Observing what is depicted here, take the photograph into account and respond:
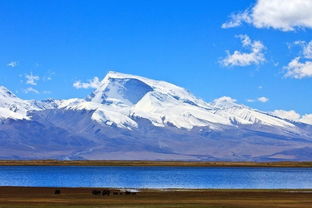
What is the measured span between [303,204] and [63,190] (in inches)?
1499

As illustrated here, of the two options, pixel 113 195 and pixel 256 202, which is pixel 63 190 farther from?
→ pixel 256 202

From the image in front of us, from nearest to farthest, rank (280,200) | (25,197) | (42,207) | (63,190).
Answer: (42,207), (280,200), (25,197), (63,190)

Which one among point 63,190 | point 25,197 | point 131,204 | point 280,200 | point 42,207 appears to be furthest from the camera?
point 63,190

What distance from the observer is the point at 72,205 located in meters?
72.6

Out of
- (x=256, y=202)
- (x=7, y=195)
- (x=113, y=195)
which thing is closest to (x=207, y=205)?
(x=256, y=202)

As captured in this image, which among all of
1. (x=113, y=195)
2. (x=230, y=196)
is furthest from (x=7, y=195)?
(x=230, y=196)

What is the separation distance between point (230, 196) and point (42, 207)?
88.1 ft

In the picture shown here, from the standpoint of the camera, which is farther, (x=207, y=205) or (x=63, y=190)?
(x=63, y=190)

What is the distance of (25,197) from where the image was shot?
8656 cm

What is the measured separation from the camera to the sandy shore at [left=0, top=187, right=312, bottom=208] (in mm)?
72812

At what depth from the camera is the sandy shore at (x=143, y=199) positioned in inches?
2867

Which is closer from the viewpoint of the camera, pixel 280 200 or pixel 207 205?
pixel 207 205

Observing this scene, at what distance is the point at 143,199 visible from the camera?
82.8 meters

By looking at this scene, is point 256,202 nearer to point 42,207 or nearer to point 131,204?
point 131,204
